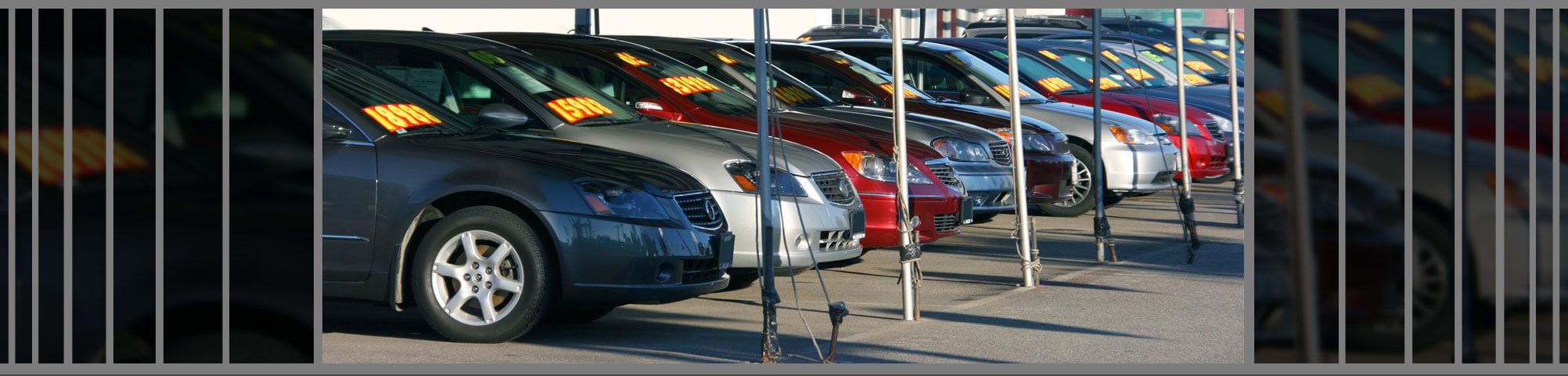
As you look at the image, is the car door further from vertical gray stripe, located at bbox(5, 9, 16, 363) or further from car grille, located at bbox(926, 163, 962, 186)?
car grille, located at bbox(926, 163, 962, 186)

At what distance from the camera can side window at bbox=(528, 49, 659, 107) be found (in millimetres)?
8750

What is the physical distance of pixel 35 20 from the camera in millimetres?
3590

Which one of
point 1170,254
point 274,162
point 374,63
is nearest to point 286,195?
point 274,162

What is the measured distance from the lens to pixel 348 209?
5918 millimetres

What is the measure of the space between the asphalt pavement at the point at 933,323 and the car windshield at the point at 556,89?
104 centimetres

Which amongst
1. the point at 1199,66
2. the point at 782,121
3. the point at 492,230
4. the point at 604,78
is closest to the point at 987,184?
the point at 782,121

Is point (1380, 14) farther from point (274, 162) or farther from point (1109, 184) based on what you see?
point (1109, 184)

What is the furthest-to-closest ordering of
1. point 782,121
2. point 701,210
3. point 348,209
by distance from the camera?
point 782,121
point 701,210
point 348,209

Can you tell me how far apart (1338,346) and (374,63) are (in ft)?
16.3

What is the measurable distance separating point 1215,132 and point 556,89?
711 cm

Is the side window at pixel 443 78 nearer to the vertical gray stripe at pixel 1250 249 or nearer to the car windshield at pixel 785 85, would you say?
the car windshield at pixel 785 85

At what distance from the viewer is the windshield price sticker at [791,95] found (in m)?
9.84

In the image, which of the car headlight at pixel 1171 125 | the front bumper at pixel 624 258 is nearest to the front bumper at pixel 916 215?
the front bumper at pixel 624 258

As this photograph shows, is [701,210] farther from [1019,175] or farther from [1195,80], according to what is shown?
[1195,80]
